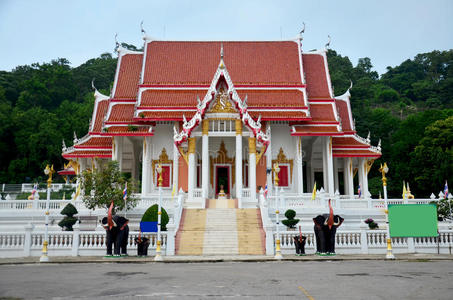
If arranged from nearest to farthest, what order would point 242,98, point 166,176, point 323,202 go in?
point 323,202
point 166,176
point 242,98

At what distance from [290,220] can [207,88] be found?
38.5ft

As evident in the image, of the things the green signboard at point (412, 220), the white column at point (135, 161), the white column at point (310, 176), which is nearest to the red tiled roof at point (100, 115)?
the white column at point (135, 161)

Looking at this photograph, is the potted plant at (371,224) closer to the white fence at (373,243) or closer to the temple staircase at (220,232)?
the white fence at (373,243)

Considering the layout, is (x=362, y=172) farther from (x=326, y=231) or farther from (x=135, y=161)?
(x=326, y=231)

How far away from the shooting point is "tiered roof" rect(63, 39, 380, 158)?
2592 centimetres

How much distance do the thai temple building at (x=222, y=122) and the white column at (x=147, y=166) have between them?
0.06 m

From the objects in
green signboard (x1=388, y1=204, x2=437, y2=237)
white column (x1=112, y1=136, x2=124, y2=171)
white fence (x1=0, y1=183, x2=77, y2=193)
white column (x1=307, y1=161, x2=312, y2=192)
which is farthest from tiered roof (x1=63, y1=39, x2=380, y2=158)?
white fence (x1=0, y1=183, x2=77, y2=193)

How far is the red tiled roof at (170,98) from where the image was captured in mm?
26156

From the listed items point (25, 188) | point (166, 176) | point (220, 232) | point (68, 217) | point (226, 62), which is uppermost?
point (226, 62)

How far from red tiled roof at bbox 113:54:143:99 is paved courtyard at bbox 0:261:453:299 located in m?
18.0

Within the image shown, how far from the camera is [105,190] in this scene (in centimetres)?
1956

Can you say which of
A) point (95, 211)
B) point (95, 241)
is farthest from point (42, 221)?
point (95, 241)

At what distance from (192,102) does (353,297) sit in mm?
20593

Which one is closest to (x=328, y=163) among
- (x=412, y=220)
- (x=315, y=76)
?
(x=315, y=76)
